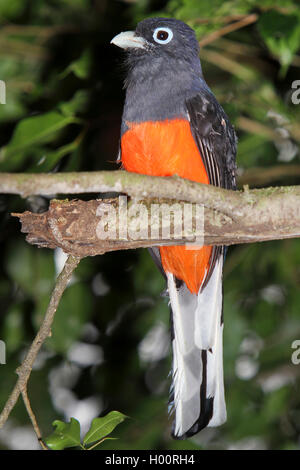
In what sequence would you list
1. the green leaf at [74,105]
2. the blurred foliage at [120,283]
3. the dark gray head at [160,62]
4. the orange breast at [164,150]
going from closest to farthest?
1. the orange breast at [164,150]
2. the dark gray head at [160,62]
3. the green leaf at [74,105]
4. the blurred foliage at [120,283]

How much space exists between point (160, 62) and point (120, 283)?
2.68 meters

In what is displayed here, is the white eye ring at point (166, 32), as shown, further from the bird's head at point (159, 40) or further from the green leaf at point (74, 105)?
the green leaf at point (74, 105)

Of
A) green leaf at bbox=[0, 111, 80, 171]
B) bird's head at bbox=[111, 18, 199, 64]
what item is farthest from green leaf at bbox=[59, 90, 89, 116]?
bird's head at bbox=[111, 18, 199, 64]

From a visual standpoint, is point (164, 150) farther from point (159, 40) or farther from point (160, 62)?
point (159, 40)

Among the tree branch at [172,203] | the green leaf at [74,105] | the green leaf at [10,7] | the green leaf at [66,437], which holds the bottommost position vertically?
the green leaf at [66,437]

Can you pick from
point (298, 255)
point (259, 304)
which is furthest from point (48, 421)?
point (298, 255)

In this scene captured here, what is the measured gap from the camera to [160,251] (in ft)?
12.3

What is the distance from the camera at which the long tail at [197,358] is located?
11.4 feet

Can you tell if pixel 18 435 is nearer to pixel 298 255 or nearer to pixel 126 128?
pixel 298 255

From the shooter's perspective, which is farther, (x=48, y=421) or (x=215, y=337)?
(x=48, y=421)

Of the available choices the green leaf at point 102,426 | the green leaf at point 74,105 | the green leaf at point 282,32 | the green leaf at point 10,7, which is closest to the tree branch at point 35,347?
the green leaf at point 102,426

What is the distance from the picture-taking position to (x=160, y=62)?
358cm

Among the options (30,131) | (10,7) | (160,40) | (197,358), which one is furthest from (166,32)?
(197,358)

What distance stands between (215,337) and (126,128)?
146cm
